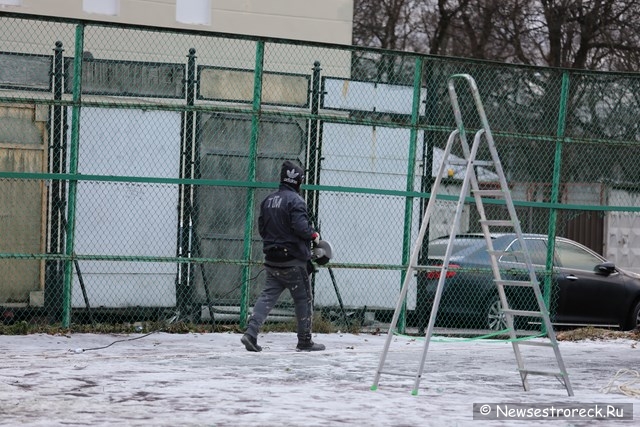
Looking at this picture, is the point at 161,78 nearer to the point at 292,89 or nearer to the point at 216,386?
the point at 292,89

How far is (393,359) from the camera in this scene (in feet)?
38.6

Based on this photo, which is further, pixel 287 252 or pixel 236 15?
pixel 236 15

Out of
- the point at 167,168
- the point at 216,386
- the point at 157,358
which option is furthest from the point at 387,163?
the point at 216,386

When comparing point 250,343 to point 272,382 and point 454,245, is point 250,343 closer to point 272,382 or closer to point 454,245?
point 272,382

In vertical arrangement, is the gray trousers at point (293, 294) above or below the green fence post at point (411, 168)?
below

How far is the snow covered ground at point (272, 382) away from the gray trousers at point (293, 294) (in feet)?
0.89

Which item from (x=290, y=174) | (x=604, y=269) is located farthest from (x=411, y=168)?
(x=604, y=269)

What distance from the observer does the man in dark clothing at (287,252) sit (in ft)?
38.6

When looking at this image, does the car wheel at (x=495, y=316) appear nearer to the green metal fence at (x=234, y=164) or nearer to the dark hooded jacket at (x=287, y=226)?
the green metal fence at (x=234, y=164)

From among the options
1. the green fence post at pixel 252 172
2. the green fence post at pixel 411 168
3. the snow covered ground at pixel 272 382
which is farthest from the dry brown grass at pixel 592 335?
the green fence post at pixel 252 172

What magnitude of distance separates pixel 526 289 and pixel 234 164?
165 inches

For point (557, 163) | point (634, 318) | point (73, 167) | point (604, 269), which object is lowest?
point (634, 318)

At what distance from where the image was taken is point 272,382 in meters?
9.71

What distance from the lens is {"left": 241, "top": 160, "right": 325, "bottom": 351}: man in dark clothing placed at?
1176 cm
